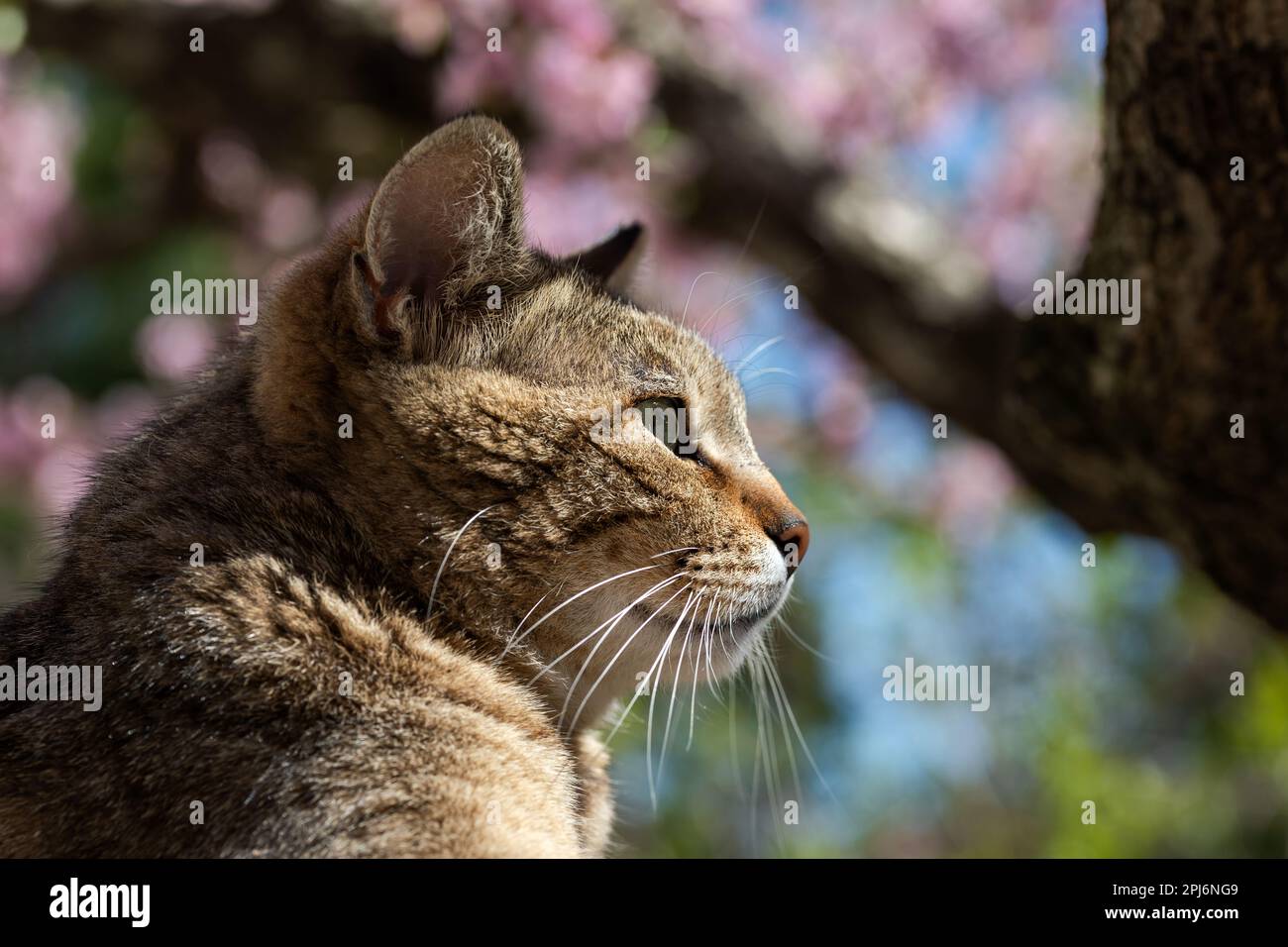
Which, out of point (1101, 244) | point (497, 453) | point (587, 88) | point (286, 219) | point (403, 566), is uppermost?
point (286, 219)

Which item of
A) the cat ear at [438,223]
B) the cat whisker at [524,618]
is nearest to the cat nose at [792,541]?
the cat whisker at [524,618]

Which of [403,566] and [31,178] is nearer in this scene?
[403,566]

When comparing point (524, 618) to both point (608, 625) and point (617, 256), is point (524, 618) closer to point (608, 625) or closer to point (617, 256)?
point (608, 625)

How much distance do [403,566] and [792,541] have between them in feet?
2.40

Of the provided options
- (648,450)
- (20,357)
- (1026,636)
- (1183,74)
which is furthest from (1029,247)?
(20,357)

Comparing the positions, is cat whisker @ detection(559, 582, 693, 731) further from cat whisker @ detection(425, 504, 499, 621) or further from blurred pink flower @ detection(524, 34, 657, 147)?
blurred pink flower @ detection(524, 34, 657, 147)

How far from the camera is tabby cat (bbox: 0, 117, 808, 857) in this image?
6.02 feet

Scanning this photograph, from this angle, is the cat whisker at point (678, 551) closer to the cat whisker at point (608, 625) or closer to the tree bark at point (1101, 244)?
the cat whisker at point (608, 625)

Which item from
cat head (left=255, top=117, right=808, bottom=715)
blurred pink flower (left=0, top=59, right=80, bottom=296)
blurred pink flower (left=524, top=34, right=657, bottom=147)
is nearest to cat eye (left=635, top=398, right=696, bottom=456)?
cat head (left=255, top=117, right=808, bottom=715)

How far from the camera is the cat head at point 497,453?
2.13 meters

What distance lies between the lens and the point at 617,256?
9.55ft

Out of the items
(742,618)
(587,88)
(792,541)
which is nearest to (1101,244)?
(792,541)

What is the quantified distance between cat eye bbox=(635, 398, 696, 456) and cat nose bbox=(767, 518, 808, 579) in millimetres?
235
